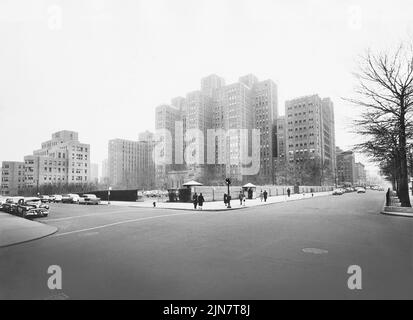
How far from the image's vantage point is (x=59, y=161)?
109000mm

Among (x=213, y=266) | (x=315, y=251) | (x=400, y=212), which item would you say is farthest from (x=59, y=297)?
(x=400, y=212)

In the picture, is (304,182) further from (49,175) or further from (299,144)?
(49,175)

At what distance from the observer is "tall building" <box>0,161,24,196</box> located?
107 meters

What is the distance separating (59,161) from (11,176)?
19578 mm

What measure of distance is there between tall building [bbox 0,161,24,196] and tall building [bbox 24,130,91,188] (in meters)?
3.04

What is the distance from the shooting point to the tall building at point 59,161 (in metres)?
106

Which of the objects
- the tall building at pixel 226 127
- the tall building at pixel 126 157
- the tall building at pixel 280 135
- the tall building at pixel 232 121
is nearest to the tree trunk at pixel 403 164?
the tall building at pixel 226 127

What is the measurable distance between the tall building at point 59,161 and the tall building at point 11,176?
3.04 metres

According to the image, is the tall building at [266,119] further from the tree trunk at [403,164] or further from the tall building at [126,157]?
the tree trunk at [403,164]

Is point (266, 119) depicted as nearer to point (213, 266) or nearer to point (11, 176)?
point (11, 176)

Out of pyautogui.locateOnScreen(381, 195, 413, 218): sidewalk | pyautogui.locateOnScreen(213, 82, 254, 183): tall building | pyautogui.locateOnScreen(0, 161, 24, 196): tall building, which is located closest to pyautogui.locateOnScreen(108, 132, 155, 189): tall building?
pyautogui.locateOnScreen(213, 82, 254, 183): tall building

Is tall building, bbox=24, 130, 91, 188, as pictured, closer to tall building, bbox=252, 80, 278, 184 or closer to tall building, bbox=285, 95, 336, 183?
tall building, bbox=252, 80, 278, 184
